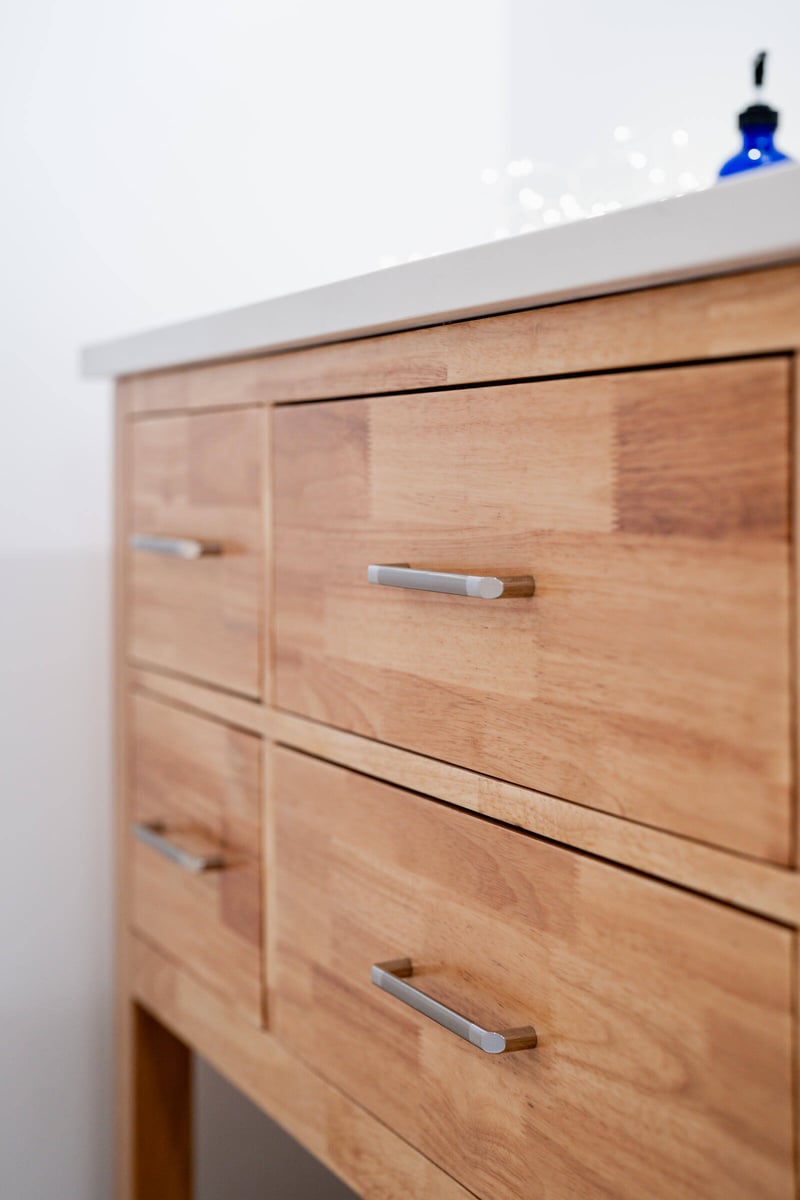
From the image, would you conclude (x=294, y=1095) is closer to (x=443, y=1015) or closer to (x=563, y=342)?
(x=443, y=1015)

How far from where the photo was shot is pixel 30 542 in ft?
4.34

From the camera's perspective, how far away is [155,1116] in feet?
3.92

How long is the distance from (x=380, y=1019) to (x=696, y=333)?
46 cm

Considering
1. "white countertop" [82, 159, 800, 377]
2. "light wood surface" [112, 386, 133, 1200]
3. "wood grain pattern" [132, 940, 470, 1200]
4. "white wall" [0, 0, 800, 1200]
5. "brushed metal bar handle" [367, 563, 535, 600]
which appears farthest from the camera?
"white wall" [0, 0, 800, 1200]

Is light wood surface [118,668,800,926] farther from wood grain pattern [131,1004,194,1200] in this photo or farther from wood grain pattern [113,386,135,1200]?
wood grain pattern [131,1004,194,1200]

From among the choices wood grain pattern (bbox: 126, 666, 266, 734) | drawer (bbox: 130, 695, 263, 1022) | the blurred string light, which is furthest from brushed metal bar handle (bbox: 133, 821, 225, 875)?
the blurred string light

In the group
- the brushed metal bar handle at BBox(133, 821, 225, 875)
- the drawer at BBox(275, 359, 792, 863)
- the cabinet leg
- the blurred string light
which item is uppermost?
the blurred string light

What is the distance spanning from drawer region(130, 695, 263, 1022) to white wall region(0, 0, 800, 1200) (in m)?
0.27

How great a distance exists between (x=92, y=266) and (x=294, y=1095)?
3.01 ft

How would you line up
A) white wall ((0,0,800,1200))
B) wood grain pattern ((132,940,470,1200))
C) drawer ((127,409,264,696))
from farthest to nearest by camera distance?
1. white wall ((0,0,800,1200))
2. drawer ((127,409,264,696))
3. wood grain pattern ((132,940,470,1200))

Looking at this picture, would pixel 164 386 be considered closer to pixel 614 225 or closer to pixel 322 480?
pixel 322 480

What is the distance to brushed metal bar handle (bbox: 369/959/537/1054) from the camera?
1.95 ft

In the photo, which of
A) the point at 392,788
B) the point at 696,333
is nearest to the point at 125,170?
the point at 392,788

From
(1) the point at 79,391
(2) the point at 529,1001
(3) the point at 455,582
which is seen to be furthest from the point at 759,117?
(1) the point at 79,391
